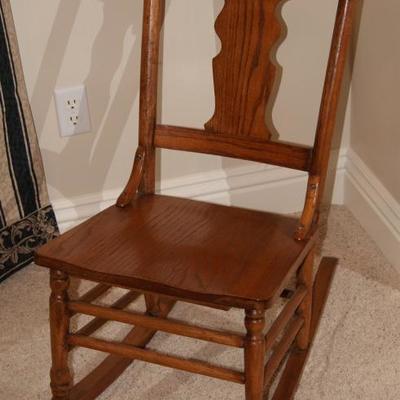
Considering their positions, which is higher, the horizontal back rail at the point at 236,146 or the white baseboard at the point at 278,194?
the horizontal back rail at the point at 236,146

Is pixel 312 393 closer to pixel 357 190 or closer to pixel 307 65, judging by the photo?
pixel 357 190

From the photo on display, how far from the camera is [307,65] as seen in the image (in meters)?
1.66

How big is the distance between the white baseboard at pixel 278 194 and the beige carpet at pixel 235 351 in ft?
0.31

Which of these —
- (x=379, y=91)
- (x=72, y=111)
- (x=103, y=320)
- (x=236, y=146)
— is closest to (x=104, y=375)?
(x=103, y=320)

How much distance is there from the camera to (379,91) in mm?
1600

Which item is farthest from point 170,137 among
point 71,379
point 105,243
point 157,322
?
point 71,379

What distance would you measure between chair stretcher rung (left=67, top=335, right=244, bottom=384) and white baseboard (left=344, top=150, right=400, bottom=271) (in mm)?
657

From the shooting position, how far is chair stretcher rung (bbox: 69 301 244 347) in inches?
41.8

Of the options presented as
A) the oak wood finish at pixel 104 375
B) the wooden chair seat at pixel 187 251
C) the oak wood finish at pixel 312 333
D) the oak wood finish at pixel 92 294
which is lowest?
the oak wood finish at pixel 104 375

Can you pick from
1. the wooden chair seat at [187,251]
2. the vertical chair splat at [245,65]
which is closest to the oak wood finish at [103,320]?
the wooden chair seat at [187,251]

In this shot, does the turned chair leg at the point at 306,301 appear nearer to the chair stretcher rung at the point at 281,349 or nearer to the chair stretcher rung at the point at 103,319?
the chair stretcher rung at the point at 281,349

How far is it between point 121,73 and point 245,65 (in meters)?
0.43

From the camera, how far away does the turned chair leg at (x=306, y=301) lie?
1236mm

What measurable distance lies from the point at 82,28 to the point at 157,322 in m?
0.70
